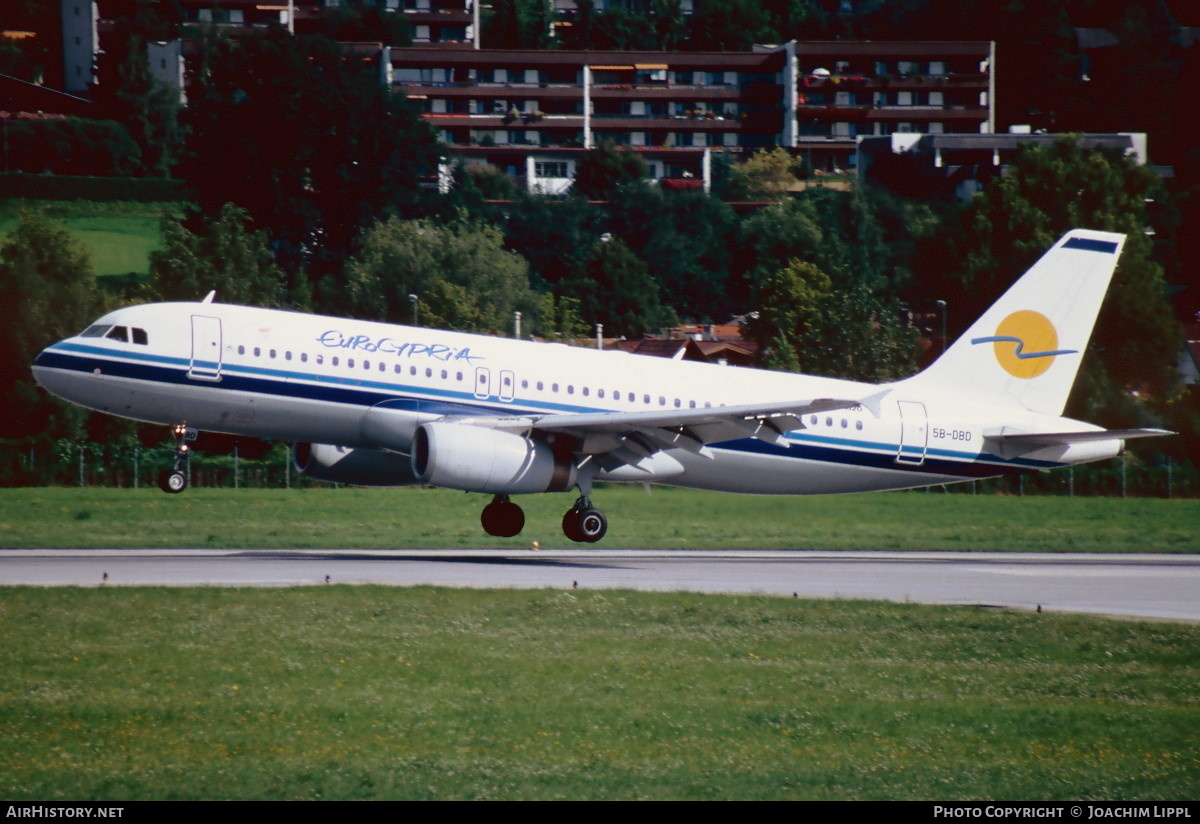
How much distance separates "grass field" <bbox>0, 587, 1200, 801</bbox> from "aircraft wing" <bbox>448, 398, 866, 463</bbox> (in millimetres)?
7543

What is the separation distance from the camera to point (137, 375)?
109 feet

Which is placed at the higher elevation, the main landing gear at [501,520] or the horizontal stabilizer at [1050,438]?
the horizontal stabilizer at [1050,438]

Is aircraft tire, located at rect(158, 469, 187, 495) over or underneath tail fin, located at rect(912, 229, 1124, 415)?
underneath

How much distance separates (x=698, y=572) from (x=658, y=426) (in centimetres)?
315

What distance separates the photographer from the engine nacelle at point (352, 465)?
A: 117ft

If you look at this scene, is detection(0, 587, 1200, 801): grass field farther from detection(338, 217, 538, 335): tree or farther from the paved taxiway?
detection(338, 217, 538, 335): tree

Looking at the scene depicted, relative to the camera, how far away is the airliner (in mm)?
33219

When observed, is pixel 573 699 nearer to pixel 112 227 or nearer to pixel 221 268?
pixel 221 268

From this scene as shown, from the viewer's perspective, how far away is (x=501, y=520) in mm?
36469

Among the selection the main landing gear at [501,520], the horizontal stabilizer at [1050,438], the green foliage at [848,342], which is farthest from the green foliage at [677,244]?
the main landing gear at [501,520]

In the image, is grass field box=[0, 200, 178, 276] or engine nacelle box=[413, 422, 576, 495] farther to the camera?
grass field box=[0, 200, 178, 276]

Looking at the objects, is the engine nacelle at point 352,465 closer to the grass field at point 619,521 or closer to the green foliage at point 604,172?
the grass field at point 619,521

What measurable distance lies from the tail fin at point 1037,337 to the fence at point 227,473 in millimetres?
22108

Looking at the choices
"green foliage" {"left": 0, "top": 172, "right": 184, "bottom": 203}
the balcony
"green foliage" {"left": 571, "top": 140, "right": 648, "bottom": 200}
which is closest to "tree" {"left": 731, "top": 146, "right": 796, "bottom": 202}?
the balcony
